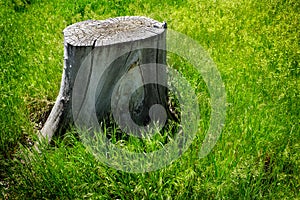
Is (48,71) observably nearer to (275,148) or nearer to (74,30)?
(74,30)

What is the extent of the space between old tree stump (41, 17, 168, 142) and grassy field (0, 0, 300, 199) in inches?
10.0

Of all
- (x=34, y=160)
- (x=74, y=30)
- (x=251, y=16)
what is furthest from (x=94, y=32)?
(x=251, y=16)

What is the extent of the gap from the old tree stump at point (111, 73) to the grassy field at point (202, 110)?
253 millimetres

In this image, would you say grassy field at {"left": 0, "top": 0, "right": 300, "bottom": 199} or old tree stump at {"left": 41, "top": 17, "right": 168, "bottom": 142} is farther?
old tree stump at {"left": 41, "top": 17, "right": 168, "bottom": 142}

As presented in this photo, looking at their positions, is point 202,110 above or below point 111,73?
below

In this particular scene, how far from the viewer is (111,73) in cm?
276

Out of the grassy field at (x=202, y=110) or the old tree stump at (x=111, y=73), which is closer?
the grassy field at (x=202, y=110)

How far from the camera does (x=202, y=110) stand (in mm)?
2777

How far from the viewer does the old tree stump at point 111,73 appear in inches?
106

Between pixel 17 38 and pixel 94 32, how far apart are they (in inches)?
70.1

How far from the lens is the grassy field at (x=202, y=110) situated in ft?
7.43

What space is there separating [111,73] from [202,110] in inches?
28.0

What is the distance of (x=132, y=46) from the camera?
272 cm

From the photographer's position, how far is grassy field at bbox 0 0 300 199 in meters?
2.27
